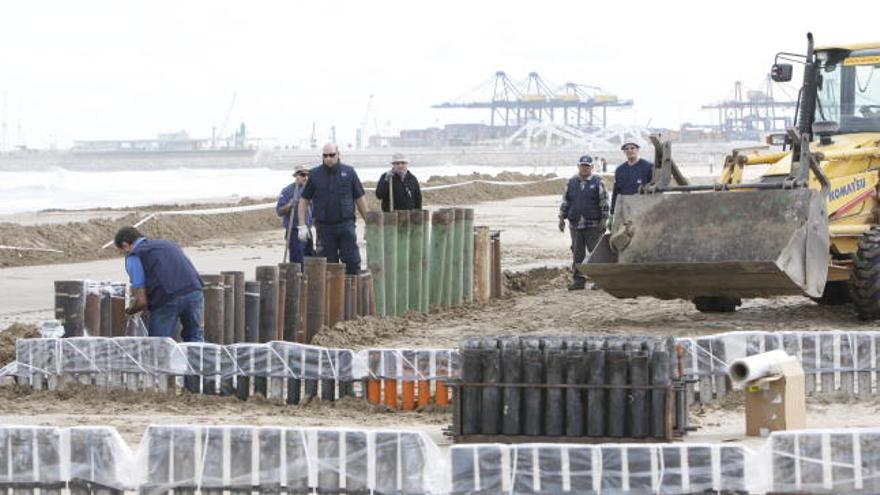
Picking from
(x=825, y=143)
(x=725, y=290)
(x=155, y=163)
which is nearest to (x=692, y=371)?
→ (x=725, y=290)

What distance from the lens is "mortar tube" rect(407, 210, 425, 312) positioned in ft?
56.1

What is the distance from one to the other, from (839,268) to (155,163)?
172m

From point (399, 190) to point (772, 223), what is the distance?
4807 millimetres

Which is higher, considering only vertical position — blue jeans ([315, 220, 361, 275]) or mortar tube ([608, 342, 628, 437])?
blue jeans ([315, 220, 361, 275])

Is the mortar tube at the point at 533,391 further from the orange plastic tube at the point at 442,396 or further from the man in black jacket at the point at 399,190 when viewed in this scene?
the man in black jacket at the point at 399,190

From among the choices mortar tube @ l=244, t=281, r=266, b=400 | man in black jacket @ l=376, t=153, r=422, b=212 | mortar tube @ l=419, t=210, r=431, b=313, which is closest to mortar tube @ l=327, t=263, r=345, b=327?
mortar tube @ l=244, t=281, r=266, b=400

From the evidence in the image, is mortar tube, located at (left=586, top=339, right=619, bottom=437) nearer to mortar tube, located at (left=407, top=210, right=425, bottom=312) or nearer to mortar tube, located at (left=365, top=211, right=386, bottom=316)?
mortar tube, located at (left=365, top=211, right=386, bottom=316)

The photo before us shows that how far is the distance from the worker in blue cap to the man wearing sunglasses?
301cm

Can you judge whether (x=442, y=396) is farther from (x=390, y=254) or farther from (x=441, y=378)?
(x=390, y=254)

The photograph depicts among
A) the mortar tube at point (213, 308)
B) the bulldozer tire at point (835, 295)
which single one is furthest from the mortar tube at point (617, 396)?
the bulldozer tire at point (835, 295)

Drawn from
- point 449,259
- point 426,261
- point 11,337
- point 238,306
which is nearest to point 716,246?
point 426,261

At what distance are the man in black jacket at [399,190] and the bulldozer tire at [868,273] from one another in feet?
16.3

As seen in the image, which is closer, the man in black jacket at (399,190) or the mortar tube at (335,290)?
the mortar tube at (335,290)

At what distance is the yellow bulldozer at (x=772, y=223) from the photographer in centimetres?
1494
